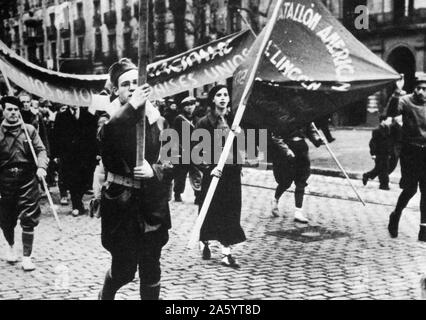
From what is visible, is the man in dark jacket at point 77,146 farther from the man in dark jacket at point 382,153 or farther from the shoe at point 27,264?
the man in dark jacket at point 382,153

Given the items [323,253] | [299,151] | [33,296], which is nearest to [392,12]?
[299,151]

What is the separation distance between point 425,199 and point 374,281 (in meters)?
2.04

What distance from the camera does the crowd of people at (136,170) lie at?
445 cm

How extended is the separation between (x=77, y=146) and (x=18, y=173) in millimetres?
3781

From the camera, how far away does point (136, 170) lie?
168 inches

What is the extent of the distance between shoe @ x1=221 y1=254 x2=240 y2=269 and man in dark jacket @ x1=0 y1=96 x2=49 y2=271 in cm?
192

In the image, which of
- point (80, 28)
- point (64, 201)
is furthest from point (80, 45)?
point (64, 201)

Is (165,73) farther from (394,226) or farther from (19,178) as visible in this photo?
(394,226)

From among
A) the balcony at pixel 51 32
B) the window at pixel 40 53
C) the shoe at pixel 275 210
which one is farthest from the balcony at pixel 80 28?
the shoe at pixel 275 210
